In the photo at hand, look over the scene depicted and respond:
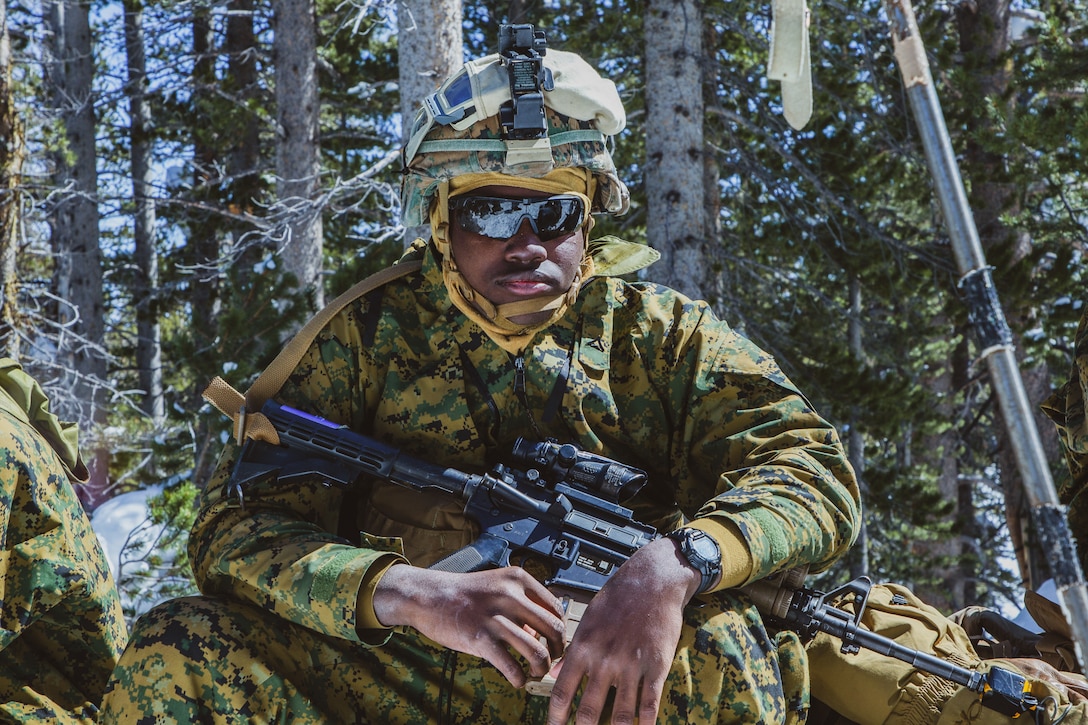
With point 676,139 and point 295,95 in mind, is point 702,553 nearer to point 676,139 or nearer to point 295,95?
point 676,139

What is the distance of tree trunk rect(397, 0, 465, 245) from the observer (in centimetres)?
582

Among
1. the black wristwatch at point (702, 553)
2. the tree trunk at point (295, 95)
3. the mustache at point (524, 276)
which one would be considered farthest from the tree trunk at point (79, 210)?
the black wristwatch at point (702, 553)

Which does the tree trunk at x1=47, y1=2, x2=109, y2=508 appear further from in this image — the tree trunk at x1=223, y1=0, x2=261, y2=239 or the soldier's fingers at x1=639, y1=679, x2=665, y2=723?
the soldier's fingers at x1=639, y1=679, x2=665, y2=723

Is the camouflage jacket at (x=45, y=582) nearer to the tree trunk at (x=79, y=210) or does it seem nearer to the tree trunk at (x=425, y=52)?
the tree trunk at (x=425, y=52)

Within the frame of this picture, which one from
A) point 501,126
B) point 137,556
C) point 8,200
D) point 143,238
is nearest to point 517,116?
point 501,126

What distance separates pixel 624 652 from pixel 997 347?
90 centimetres

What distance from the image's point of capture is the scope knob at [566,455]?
8.94 feet

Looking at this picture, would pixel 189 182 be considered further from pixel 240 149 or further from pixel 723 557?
pixel 723 557

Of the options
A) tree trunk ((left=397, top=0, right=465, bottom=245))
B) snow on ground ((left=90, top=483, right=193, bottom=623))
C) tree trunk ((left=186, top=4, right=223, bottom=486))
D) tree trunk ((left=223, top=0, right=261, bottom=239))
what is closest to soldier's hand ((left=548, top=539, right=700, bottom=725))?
tree trunk ((left=397, top=0, right=465, bottom=245))

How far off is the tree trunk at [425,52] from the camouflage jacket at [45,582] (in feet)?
9.98

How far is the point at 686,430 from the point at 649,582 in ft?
2.40

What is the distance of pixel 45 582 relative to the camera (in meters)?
2.73

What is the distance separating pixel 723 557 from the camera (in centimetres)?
236

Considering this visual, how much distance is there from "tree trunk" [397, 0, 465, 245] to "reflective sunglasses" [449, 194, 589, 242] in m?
2.93
